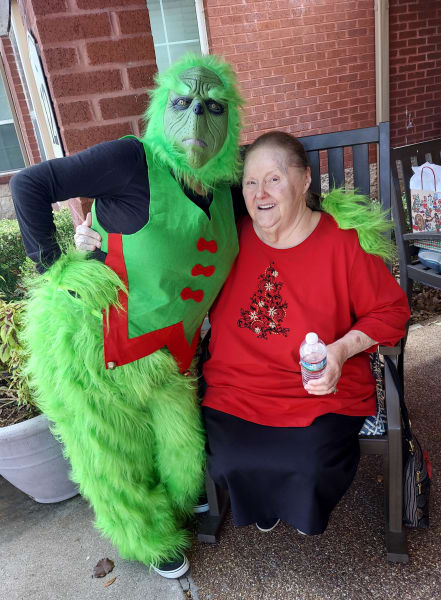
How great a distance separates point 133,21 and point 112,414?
159 centimetres

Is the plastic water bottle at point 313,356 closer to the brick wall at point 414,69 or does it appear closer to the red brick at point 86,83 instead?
the red brick at point 86,83

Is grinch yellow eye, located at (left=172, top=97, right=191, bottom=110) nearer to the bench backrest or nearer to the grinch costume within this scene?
the grinch costume

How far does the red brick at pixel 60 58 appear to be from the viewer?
74.9 inches

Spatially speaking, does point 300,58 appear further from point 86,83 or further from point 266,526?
point 266,526

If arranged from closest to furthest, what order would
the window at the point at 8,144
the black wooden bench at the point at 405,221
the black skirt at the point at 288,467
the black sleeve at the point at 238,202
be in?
1. the black skirt at the point at 288,467
2. the black sleeve at the point at 238,202
3. the black wooden bench at the point at 405,221
4. the window at the point at 8,144

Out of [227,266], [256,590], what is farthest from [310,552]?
[227,266]

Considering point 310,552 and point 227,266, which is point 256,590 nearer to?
point 310,552

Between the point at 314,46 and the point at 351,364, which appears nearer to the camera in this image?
the point at 351,364

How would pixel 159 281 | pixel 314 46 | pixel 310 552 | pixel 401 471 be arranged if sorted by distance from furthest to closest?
1. pixel 314 46
2. pixel 310 552
3. pixel 401 471
4. pixel 159 281

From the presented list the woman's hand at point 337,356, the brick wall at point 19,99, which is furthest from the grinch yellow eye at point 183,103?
the brick wall at point 19,99

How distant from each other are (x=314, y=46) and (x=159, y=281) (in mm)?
5694

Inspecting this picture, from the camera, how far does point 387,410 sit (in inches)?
67.2

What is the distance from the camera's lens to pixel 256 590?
174 centimetres

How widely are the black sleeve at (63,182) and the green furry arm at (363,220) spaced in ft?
2.48
